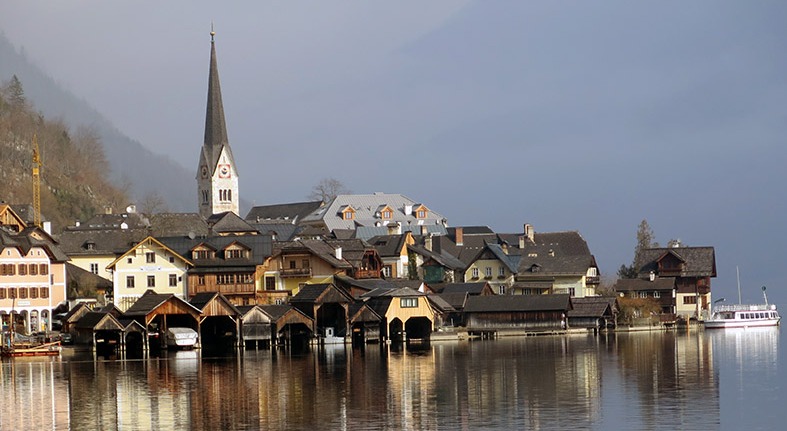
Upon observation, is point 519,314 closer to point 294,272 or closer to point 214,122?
point 294,272

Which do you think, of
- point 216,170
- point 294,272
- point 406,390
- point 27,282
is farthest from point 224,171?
point 406,390

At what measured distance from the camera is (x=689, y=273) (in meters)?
131

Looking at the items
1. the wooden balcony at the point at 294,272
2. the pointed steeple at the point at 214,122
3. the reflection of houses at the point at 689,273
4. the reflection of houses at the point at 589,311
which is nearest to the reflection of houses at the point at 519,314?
the reflection of houses at the point at 589,311

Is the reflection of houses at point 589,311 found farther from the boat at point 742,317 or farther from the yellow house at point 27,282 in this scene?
the yellow house at point 27,282

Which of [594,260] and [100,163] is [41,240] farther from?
[100,163]

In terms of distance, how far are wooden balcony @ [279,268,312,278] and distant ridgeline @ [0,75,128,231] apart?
2370 inches

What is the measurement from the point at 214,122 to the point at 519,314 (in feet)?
288

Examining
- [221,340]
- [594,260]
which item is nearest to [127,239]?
[221,340]

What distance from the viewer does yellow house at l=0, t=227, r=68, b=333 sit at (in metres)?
98.2

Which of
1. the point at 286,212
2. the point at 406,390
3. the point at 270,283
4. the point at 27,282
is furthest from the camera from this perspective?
the point at 286,212

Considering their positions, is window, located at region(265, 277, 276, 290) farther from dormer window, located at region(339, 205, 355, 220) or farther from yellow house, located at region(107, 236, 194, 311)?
dormer window, located at region(339, 205, 355, 220)

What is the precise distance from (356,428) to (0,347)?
46.9 m

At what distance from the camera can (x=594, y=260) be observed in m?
129

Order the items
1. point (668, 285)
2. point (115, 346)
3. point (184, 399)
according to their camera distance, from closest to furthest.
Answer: point (184, 399), point (115, 346), point (668, 285)
